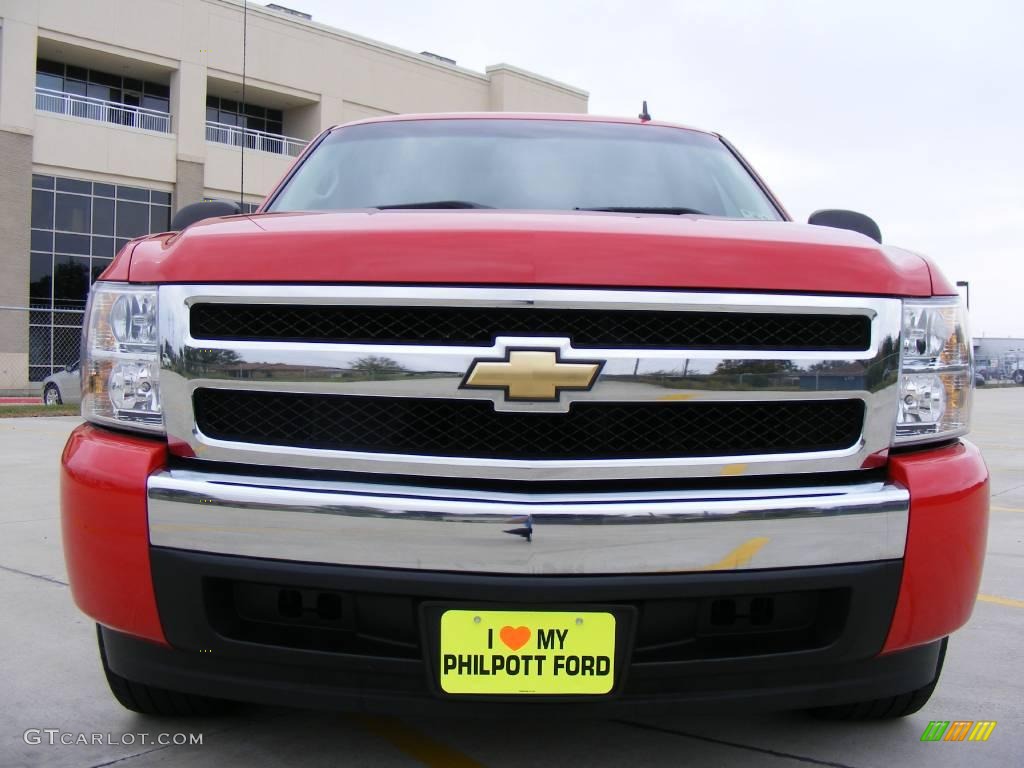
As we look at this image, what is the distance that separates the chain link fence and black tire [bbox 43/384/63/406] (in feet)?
16.9

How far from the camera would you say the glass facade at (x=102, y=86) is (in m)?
28.7

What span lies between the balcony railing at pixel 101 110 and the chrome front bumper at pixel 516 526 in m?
28.9

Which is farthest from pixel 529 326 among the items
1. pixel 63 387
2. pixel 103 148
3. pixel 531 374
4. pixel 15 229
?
pixel 103 148

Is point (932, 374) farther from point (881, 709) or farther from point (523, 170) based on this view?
point (523, 170)

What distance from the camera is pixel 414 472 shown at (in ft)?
6.65

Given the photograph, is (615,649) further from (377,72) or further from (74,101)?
(377,72)

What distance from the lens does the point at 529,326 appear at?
202 cm

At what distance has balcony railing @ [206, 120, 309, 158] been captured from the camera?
103ft

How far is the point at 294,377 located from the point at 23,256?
28.1 meters

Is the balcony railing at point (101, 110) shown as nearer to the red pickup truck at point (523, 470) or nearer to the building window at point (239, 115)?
the building window at point (239, 115)

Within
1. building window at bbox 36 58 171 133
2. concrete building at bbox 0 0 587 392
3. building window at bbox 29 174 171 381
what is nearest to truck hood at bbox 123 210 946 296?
concrete building at bbox 0 0 587 392

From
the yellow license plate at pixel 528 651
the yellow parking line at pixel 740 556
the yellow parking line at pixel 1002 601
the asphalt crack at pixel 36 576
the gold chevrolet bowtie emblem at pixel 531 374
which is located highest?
the gold chevrolet bowtie emblem at pixel 531 374

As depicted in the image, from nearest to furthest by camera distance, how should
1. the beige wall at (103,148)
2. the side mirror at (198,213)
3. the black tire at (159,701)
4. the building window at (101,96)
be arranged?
the black tire at (159,701)
the side mirror at (198,213)
the beige wall at (103,148)
the building window at (101,96)

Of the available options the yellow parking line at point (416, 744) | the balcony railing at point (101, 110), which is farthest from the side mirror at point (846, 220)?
the balcony railing at point (101, 110)
